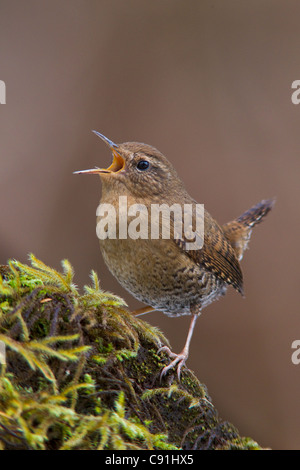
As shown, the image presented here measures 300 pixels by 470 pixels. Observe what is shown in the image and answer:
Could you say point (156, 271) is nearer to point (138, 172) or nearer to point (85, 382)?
point (138, 172)

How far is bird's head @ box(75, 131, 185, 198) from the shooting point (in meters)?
2.75

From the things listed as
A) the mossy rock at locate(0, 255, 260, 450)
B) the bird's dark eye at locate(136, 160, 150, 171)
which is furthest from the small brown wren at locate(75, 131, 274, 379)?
the mossy rock at locate(0, 255, 260, 450)

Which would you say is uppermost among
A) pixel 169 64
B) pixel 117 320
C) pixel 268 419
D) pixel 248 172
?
pixel 169 64

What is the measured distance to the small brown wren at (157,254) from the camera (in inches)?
99.7

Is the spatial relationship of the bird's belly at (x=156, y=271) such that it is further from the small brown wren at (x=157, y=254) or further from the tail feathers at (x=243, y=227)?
the tail feathers at (x=243, y=227)

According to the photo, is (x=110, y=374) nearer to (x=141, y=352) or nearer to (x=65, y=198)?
(x=141, y=352)

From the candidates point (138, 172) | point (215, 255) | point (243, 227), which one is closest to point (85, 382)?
point (138, 172)

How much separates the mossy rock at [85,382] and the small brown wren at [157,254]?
28.7 inches

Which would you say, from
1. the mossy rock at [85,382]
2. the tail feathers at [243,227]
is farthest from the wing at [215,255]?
the mossy rock at [85,382]

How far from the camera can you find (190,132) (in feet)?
17.6

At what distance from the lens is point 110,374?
57.1 inches

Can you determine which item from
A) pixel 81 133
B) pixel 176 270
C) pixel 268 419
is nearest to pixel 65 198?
pixel 81 133

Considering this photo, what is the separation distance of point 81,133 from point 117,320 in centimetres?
379

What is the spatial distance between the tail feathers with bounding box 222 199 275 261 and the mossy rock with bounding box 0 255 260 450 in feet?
6.80
